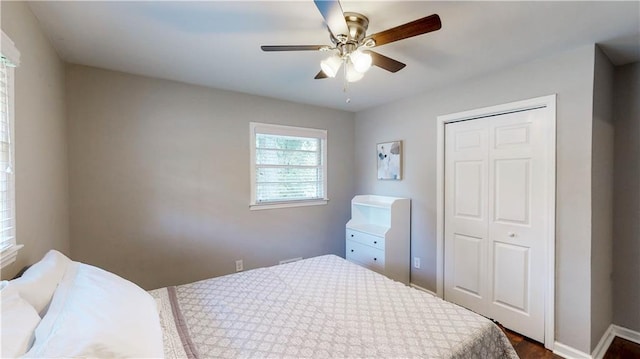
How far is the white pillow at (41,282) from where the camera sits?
1083 millimetres

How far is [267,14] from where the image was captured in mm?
1597

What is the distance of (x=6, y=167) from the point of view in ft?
4.15

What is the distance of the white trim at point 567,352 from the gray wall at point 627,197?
2.34ft

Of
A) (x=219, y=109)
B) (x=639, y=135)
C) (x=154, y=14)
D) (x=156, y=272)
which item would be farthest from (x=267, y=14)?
(x=639, y=135)

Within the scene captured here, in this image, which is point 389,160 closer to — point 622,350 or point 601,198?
point 601,198

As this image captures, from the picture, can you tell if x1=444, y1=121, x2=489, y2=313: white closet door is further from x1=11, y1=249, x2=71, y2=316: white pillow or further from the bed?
x1=11, y1=249, x2=71, y2=316: white pillow

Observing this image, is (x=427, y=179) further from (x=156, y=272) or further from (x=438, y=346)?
(x=156, y=272)

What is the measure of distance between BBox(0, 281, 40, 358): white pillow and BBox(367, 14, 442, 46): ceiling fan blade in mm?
1879

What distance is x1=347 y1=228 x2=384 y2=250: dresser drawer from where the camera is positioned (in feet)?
10.1

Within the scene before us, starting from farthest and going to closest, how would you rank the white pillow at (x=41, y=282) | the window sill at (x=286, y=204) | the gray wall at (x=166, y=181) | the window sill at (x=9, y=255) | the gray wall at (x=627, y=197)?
the window sill at (x=286, y=204) < the gray wall at (x=166, y=181) < the gray wall at (x=627, y=197) < the window sill at (x=9, y=255) < the white pillow at (x=41, y=282)

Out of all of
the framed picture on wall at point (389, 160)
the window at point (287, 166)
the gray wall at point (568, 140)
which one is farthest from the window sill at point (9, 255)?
the gray wall at point (568, 140)

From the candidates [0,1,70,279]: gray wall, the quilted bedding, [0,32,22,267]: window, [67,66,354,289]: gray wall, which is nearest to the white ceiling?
[0,1,70,279]: gray wall

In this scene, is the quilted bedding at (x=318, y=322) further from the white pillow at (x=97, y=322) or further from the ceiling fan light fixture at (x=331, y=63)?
the ceiling fan light fixture at (x=331, y=63)

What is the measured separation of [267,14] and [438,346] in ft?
6.51
